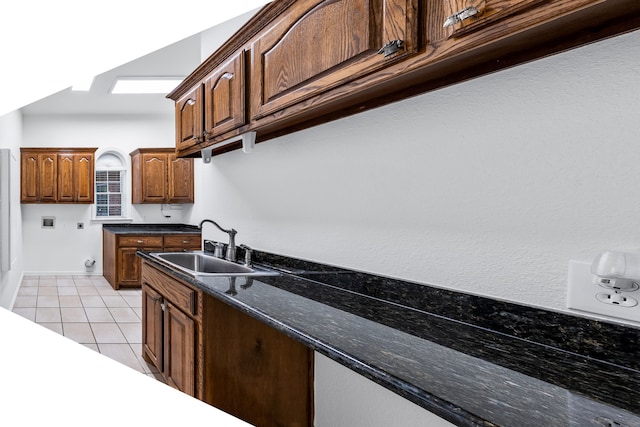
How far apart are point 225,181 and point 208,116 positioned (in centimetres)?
75

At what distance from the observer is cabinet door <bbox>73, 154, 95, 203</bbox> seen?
698cm

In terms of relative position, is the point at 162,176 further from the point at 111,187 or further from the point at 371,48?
the point at 371,48

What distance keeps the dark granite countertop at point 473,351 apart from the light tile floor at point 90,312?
202 centimetres

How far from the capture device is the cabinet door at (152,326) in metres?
2.84

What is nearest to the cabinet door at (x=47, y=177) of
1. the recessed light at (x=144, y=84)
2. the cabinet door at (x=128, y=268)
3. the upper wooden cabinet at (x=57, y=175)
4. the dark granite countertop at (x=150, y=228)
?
the upper wooden cabinet at (x=57, y=175)

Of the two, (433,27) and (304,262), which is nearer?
(433,27)

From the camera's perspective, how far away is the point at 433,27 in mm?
1144

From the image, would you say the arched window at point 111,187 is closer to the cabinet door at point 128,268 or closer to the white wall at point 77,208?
the white wall at point 77,208

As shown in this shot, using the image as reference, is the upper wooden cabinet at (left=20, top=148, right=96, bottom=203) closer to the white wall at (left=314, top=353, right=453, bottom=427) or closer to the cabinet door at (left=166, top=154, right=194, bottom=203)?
the cabinet door at (left=166, top=154, right=194, bottom=203)

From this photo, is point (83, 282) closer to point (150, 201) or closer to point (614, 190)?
point (150, 201)

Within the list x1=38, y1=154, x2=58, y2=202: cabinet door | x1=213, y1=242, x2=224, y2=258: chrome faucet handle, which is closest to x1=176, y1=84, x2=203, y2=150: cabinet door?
x1=213, y1=242, x2=224, y2=258: chrome faucet handle

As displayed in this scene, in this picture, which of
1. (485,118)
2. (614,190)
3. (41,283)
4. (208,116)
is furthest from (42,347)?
(41,283)

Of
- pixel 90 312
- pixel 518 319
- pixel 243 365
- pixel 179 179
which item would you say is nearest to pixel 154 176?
pixel 179 179

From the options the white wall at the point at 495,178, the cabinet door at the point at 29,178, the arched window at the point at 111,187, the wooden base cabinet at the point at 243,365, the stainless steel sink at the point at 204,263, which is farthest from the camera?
the arched window at the point at 111,187
